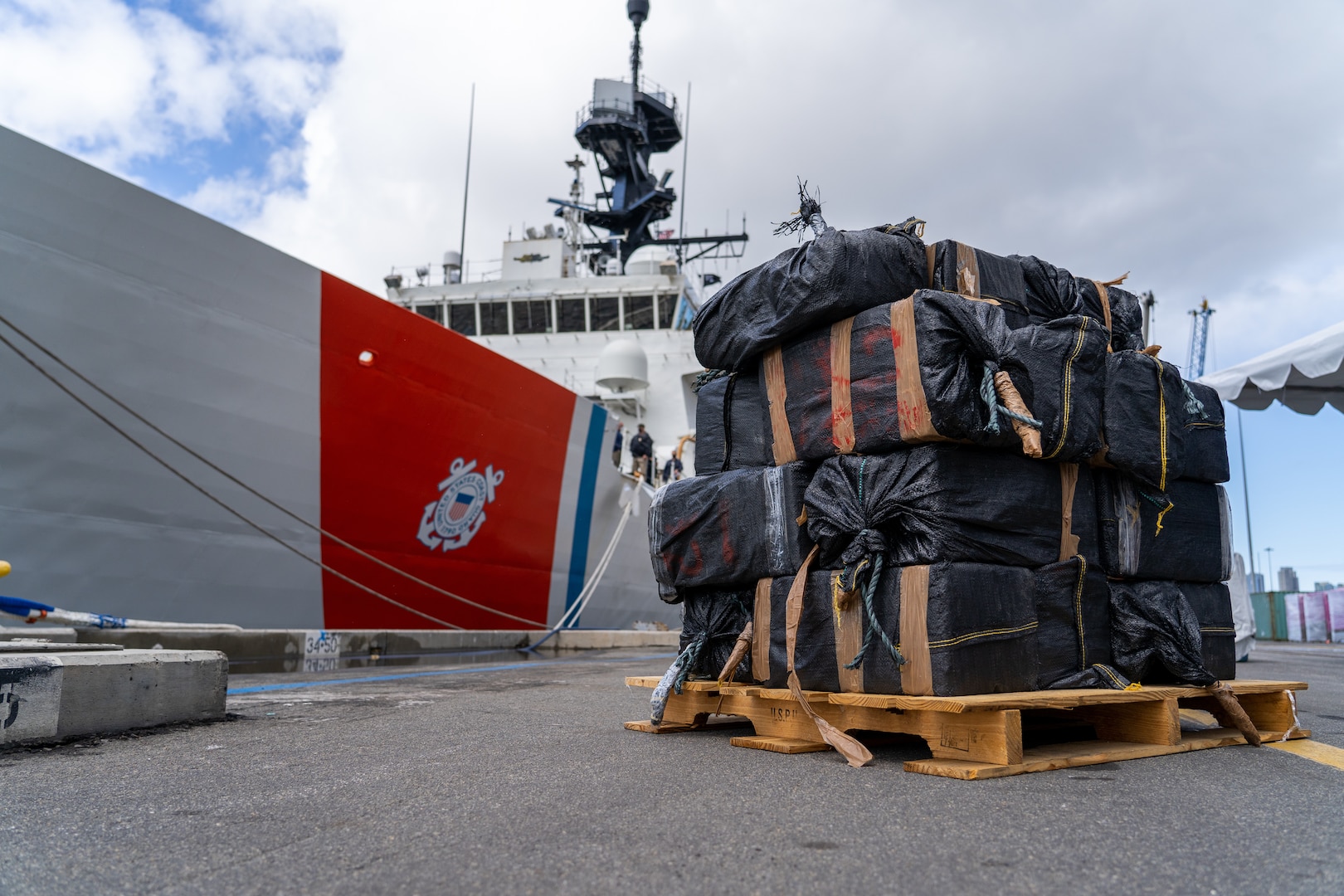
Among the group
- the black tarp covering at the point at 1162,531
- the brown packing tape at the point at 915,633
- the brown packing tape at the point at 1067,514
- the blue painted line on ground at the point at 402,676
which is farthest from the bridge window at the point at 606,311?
the brown packing tape at the point at 915,633

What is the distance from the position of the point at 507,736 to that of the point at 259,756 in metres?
0.77

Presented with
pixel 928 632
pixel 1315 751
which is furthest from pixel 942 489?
pixel 1315 751

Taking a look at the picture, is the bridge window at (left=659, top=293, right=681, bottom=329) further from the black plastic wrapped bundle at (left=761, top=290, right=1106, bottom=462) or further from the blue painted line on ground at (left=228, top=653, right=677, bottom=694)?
the black plastic wrapped bundle at (left=761, top=290, right=1106, bottom=462)

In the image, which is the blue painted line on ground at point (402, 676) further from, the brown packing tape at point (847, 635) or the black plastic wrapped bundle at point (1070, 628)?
the black plastic wrapped bundle at point (1070, 628)

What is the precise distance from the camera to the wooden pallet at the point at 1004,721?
7.41 feet

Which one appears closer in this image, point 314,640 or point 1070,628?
point 1070,628

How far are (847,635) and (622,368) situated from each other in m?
9.61

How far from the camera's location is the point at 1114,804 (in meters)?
1.88

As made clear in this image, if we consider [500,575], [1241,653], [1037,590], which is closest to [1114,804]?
[1037,590]

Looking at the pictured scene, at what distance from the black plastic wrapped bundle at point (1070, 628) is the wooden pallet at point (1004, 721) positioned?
10 cm

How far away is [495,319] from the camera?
13562mm

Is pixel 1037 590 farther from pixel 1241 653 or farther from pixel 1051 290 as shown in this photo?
pixel 1241 653

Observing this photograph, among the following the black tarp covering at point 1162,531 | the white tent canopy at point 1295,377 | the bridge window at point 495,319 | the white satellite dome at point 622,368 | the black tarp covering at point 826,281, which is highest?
the bridge window at point 495,319

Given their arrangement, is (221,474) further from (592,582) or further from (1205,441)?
(1205,441)
